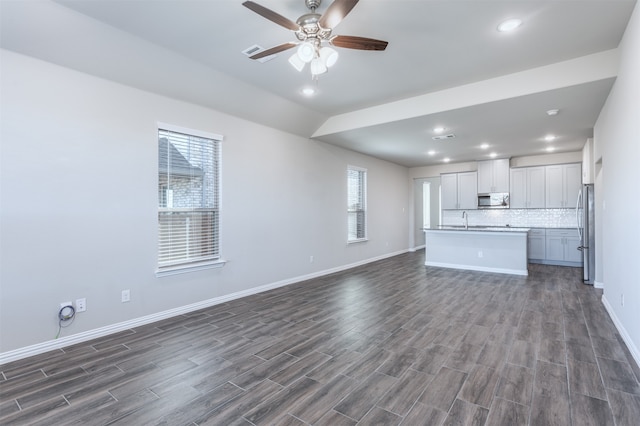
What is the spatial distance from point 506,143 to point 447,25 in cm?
441

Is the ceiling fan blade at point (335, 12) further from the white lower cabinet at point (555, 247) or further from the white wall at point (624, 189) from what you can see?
the white lower cabinet at point (555, 247)

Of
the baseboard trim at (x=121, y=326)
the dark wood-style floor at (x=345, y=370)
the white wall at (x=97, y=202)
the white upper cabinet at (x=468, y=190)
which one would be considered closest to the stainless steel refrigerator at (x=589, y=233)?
the dark wood-style floor at (x=345, y=370)

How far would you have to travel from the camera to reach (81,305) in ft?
10.0

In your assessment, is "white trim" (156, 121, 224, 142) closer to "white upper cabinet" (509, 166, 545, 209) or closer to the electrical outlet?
the electrical outlet

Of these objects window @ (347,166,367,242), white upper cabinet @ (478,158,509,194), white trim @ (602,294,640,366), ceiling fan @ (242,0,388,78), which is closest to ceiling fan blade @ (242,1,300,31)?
ceiling fan @ (242,0,388,78)

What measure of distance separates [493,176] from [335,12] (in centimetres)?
735

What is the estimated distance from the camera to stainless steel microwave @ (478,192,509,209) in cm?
782

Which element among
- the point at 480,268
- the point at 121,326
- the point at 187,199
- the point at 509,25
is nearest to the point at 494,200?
the point at 480,268

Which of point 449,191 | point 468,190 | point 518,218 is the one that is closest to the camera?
→ point 518,218

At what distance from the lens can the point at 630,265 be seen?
2.66m

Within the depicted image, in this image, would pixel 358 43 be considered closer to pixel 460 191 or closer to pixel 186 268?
pixel 186 268

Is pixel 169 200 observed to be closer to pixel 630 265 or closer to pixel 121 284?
pixel 121 284

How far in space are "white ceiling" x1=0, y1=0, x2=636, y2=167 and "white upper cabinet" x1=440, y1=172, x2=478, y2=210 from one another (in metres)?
3.16

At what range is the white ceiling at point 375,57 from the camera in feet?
8.25
